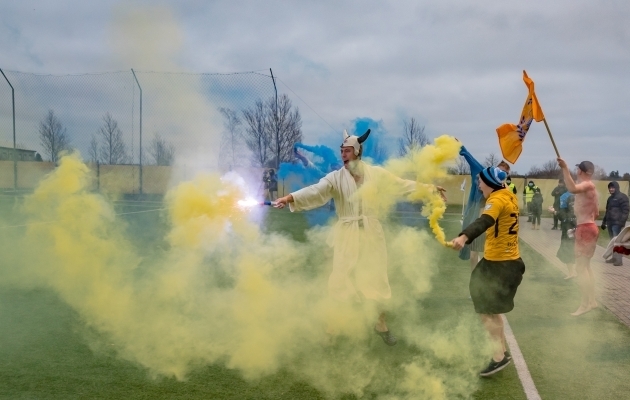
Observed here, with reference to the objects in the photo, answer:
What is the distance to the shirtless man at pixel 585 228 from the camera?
22.1 ft

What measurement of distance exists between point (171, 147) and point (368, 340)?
4558 millimetres

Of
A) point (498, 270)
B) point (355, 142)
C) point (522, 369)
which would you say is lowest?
point (522, 369)

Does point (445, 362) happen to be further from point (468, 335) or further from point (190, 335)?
point (190, 335)

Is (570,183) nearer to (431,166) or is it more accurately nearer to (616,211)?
(431,166)

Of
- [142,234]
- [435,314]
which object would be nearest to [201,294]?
[435,314]

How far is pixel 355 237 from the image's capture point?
18.6ft

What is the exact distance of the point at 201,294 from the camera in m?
7.44

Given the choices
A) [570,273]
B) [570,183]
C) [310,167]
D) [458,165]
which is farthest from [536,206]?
[458,165]

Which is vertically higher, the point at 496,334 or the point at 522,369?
the point at 496,334

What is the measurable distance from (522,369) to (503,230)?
4.78 feet

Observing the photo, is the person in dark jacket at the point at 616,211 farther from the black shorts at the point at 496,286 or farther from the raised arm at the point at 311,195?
the raised arm at the point at 311,195

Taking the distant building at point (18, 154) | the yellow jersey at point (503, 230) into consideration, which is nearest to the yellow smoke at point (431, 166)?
the yellow jersey at point (503, 230)

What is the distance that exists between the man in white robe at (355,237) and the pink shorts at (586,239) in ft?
9.89

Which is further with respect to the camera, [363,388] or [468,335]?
[468,335]
